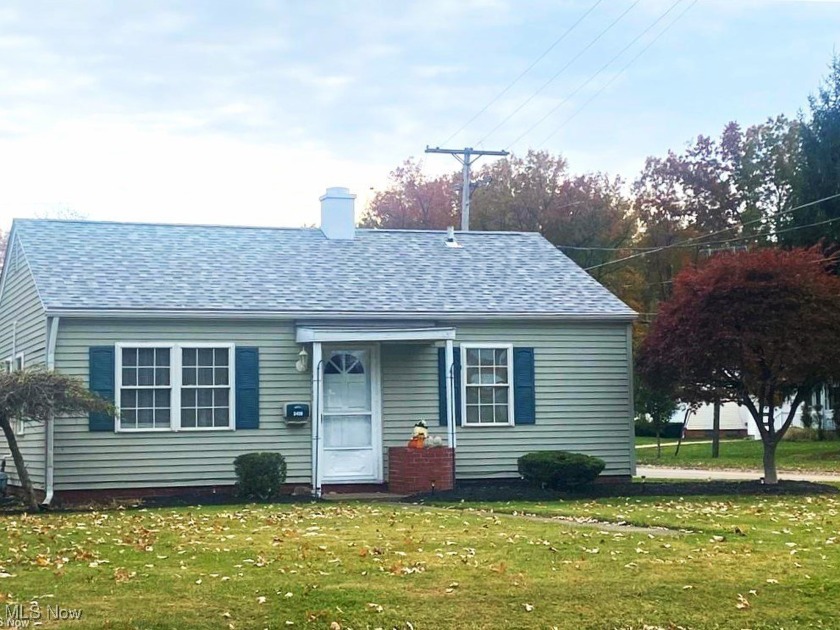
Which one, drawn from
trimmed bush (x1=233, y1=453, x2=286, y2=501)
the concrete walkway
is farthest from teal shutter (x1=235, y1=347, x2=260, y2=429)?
the concrete walkway

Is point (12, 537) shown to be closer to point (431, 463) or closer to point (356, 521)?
point (356, 521)

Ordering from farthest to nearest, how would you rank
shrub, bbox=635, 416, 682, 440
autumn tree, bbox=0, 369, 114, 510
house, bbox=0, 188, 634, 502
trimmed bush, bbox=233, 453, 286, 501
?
shrub, bbox=635, 416, 682, 440 < house, bbox=0, 188, 634, 502 < trimmed bush, bbox=233, 453, 286, 501 < autumn tree, bbox=0, 369, 114, 510

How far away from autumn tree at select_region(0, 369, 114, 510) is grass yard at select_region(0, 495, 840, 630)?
2.46 m

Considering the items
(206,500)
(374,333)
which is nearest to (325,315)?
(374,333)

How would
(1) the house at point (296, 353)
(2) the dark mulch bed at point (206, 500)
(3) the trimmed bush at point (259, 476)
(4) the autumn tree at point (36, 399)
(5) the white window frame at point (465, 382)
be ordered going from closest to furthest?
(4) the autumn tree at point (36, 399), (2) the dark mulch bed at point (206, 500), (3) the trimmed bush at point (259, 476), (1) the house at point (296, 353), (5) the white window frame at point (465, 382)

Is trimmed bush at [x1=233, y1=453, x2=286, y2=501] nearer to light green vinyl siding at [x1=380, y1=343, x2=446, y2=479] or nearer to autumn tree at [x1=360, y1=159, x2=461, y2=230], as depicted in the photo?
light green vinyl siding at [x1=380, y1=343, x2=446, y2=479]

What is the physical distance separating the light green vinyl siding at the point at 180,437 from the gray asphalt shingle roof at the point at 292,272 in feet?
1.22

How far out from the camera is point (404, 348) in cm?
1925

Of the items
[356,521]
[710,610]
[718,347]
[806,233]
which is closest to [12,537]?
[356,521]

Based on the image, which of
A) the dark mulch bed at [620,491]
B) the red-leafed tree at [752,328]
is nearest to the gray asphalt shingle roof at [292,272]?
the red-leafed tree at [752,328]

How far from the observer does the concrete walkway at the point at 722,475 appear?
22844 mm

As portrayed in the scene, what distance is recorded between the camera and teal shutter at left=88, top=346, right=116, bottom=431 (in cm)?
1753

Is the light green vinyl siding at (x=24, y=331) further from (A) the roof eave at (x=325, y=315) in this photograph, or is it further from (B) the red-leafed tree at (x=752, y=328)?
(B) the red-leafed tree at (x=752, y=328)

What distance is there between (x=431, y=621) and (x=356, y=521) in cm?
573
